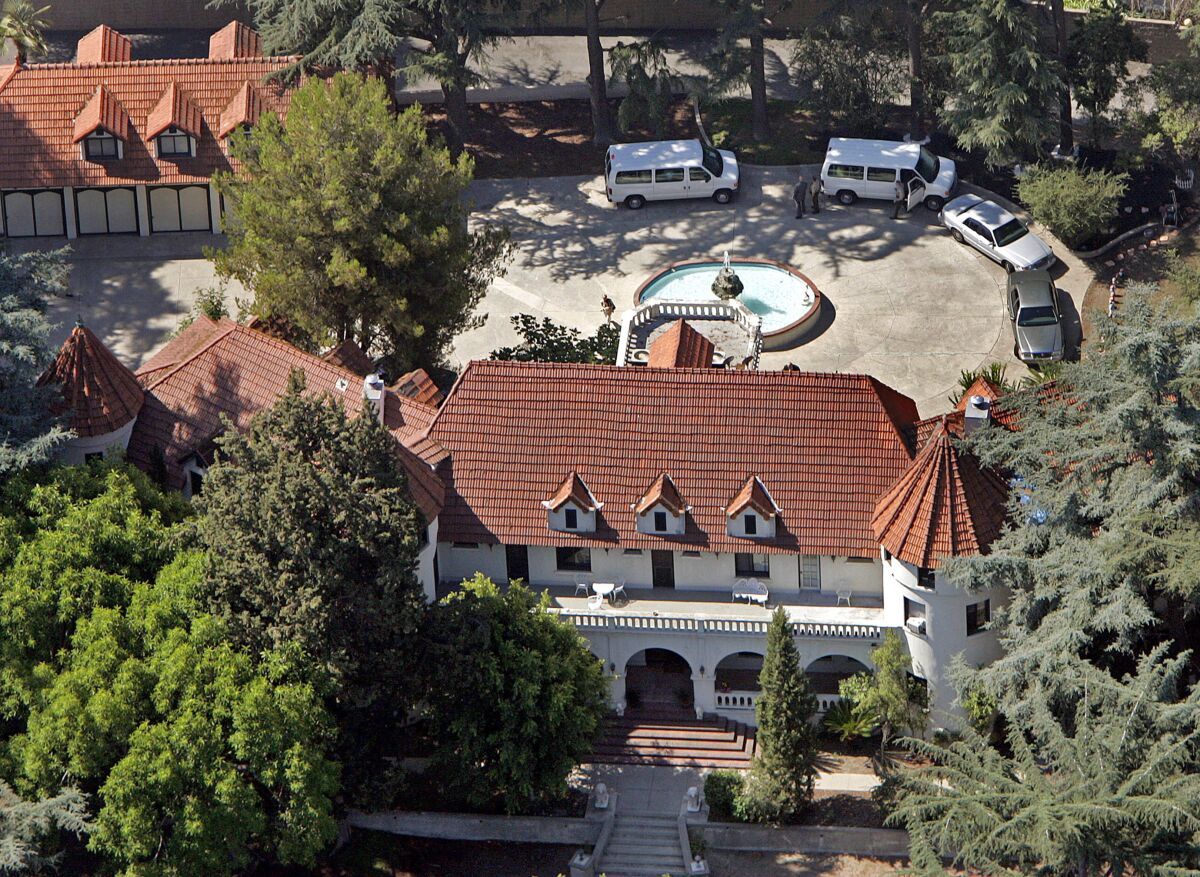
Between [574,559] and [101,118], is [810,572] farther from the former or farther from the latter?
[101,118]

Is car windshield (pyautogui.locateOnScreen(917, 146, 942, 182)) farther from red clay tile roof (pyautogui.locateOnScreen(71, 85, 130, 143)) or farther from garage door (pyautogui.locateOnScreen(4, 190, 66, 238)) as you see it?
garage door (pyautogui.locateOnScreen(4, 190, 66, 238))

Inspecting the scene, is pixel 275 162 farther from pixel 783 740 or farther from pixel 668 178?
pixel 783 740

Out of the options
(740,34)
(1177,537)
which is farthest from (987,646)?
(740,34)

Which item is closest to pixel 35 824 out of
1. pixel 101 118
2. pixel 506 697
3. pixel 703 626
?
pixel 506 697

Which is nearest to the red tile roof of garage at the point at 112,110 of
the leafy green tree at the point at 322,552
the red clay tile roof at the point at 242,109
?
the red clay tile roof at the point at 242,109

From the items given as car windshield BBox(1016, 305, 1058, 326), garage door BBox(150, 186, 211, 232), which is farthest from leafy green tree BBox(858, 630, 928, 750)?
garage door BBox(150, 186, 211, 232)

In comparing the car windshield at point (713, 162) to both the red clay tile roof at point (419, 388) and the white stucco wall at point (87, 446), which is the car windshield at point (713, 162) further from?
the white stucco wall at point (87, 446)

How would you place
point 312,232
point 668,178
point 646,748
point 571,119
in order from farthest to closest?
point 571,119 < point 668,178 < point 312,232 < point 646,748
